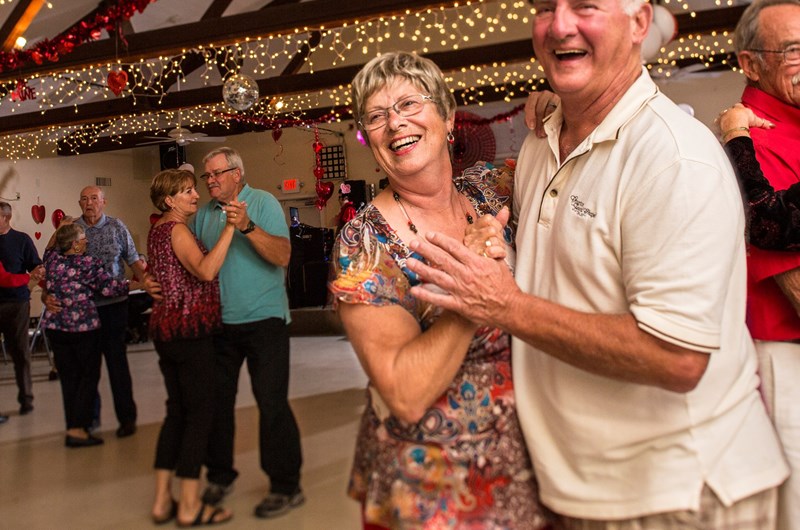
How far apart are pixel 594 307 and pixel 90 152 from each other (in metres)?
14.5

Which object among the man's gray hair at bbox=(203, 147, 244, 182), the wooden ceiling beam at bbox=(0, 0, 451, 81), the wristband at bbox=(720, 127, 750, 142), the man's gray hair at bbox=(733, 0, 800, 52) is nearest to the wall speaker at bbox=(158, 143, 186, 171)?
the wooden ceiling beam at bbox=(0, 0, 451, 81)

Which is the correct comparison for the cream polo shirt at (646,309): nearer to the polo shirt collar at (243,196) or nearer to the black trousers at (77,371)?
the polo shirt collar at (243,196)

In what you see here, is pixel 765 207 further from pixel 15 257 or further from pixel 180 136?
pixel 180 136

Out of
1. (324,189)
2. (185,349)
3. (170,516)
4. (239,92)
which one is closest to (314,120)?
(324,189)

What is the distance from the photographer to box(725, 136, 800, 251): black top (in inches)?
59.3

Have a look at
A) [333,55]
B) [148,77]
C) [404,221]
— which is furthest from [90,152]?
[404,221]

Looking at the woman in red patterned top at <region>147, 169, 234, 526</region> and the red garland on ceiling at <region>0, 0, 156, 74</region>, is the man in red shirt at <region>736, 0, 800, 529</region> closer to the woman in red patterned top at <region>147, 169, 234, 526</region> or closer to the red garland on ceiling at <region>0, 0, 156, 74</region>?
the woman in red patterned top at <region>147, 169, 234, 526</region>

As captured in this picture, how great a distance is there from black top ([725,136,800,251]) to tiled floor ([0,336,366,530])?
2456 millimetres

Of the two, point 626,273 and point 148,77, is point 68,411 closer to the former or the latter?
point 626,273

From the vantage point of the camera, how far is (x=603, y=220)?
4.00 ft

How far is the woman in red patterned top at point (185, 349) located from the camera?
3.51 metres

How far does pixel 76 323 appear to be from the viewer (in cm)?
507

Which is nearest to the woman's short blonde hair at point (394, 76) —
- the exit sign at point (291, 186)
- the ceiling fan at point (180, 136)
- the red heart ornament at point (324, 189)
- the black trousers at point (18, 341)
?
the black trousers at point (18, 341)

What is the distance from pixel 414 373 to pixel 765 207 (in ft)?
2.72
